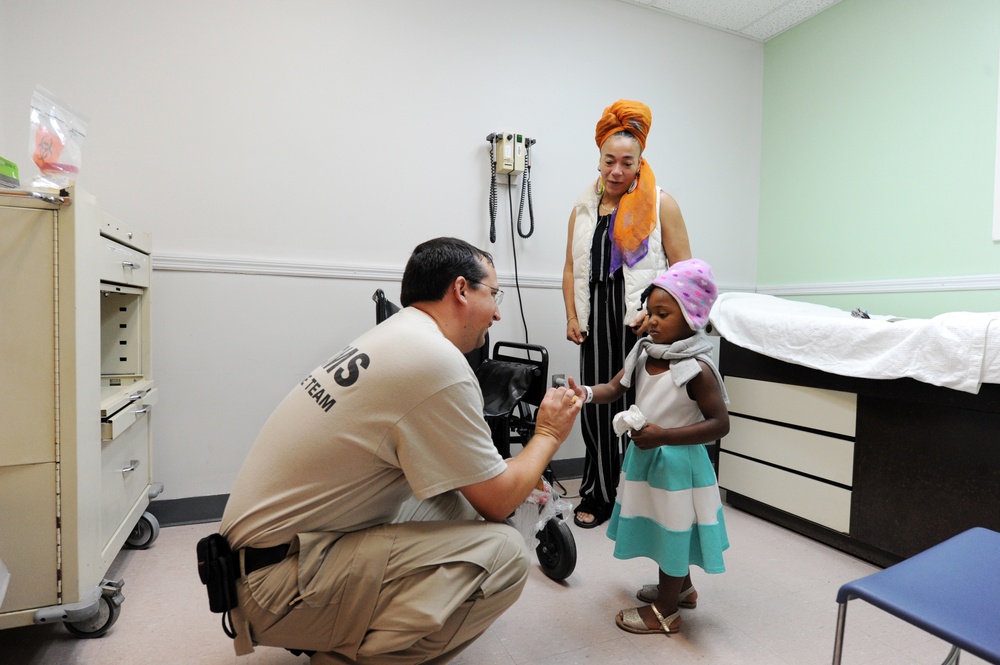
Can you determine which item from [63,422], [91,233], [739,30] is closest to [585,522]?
Answer: [63,422]

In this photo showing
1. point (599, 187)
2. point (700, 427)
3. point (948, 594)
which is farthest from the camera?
point (599, 187)

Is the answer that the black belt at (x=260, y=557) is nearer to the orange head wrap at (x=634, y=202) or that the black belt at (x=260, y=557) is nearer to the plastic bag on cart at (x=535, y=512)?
the plastic bag on cart at (x=535, y=512)

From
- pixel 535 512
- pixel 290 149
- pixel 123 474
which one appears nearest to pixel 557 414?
pixel 535 512

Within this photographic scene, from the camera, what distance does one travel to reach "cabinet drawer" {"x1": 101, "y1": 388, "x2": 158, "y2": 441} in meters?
1.34

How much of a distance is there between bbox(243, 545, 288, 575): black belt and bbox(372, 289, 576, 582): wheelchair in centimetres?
85

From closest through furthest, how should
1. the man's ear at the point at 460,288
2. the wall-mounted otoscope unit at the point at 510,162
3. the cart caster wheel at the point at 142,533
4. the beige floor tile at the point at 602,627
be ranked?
the man's ear at the point at 460,288 < the beige floor tile at the point at 602,627 < the cart caster wheel at the point at 142,533 < the wall-mounted otoscope unit at the point at 510,162

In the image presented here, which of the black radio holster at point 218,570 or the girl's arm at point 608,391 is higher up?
the girl's arm at point 608,391

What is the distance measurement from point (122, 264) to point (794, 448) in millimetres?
2259

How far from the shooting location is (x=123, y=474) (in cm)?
154

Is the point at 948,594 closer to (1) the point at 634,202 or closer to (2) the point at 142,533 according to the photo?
(1) the point at 634,202

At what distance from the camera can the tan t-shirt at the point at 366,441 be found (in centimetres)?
97

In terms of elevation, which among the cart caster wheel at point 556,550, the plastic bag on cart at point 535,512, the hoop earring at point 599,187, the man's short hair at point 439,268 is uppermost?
the hoop earring at point 599,187

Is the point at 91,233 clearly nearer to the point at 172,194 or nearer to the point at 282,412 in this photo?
the point at 282,412

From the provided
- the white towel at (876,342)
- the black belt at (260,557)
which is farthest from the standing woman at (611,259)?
the black belt at (260,557)
